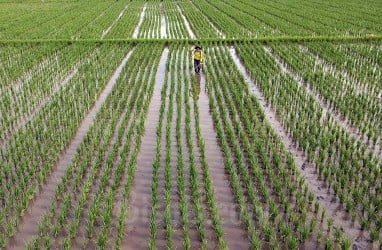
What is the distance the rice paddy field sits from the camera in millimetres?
4785

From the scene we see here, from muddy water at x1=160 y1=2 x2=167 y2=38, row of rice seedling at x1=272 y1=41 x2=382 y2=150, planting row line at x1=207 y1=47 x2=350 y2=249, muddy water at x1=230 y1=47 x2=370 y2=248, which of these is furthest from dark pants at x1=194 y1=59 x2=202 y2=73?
muddy water at x1=160 y1=2 x2=167 y2=38

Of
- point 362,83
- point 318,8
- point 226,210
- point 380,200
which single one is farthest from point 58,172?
point 318,8

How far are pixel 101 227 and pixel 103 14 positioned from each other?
2194cm

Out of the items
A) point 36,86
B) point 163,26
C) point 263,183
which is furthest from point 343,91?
point 163,26

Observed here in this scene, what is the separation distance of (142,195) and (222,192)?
122 centimetres

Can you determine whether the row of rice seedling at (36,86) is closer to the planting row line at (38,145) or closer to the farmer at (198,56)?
the planting row line at (38,145)

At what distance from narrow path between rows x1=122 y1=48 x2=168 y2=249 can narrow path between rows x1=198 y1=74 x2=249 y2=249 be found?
1.02 meters

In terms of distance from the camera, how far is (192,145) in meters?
6.92

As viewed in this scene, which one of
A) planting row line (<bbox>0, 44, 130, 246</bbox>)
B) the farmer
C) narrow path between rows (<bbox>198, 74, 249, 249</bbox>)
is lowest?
narrow path between rows (<bbox>198, 74, 249, 249</bbox>)

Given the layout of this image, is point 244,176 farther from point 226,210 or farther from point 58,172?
point 58,172

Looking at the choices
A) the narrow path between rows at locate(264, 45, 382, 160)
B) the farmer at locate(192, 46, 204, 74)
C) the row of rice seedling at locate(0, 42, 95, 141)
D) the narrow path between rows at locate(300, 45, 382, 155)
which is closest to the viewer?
the narrow path between rows at locate(300, 45, 382, 155)

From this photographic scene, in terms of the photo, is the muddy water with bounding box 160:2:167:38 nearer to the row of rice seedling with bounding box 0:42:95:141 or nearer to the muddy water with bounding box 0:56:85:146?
the row of rice seedling with bounding box 0:42:95:141

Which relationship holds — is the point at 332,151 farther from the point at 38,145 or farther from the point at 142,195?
the point at 38,145

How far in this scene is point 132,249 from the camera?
Answer: 4.52m
